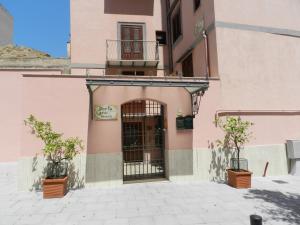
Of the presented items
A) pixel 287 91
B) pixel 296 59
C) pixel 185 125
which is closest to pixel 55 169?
pixel 185 125

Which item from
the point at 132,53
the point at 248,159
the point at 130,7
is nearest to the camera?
the point at 248,159

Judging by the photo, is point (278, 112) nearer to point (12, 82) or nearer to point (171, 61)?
point (171, 61)

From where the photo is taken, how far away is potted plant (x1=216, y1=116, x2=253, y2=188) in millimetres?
7902

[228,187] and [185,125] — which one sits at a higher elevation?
[185,125]

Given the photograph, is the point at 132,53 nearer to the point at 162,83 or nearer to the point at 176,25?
the point at 176,25

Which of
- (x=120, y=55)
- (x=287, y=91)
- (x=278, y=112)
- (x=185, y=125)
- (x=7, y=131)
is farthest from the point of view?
(x=120, y=55)

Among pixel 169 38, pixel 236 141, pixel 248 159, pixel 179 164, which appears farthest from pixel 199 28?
pixel 179 164

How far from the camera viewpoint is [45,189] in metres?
7.09

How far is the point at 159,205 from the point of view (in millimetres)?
6352

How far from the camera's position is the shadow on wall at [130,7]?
15227 mm

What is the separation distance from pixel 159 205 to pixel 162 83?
3.95 meters

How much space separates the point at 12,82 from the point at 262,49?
13809 mm

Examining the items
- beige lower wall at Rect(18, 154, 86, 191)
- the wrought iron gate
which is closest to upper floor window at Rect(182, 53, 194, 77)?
the wrought iron gate

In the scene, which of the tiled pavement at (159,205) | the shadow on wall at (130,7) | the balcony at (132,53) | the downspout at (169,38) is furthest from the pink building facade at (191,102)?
the shadow on wall at (130,7)
